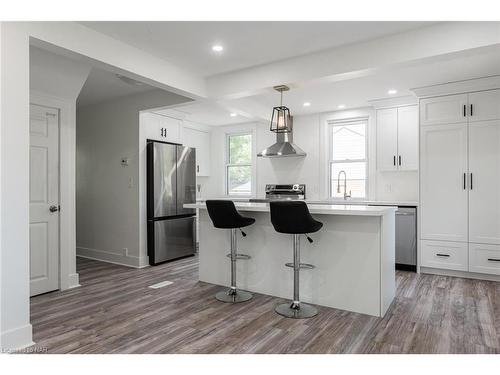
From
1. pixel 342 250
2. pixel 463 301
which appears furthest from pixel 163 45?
pixel 463 301

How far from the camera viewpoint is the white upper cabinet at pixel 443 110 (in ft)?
13.7

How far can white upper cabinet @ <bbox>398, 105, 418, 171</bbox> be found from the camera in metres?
4.91

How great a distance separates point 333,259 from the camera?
3.13 m

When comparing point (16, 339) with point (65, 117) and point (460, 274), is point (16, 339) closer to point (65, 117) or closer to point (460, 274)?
point (65, 117)

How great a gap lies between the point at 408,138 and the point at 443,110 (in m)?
0.75

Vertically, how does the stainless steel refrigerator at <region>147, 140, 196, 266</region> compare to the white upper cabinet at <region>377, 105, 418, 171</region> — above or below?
below

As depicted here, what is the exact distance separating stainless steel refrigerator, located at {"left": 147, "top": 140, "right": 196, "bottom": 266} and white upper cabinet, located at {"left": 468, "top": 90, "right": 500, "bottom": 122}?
3968 millimetres

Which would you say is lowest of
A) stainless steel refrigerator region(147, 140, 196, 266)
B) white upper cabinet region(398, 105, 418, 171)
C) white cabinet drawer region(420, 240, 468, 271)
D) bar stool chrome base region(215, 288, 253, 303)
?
bar stool chrome base region(215, 288, 253, 303)

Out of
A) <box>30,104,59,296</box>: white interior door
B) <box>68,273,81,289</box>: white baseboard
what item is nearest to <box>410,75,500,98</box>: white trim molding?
<box>30,104,59,296</box>: white interior door

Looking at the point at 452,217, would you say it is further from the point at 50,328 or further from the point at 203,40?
the point at 50,328

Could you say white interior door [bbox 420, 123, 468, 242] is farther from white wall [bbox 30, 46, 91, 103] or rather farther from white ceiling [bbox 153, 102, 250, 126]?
white wall [bbox 30, 46, 91, 103]

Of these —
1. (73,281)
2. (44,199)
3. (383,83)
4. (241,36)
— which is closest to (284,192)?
(383,83)
